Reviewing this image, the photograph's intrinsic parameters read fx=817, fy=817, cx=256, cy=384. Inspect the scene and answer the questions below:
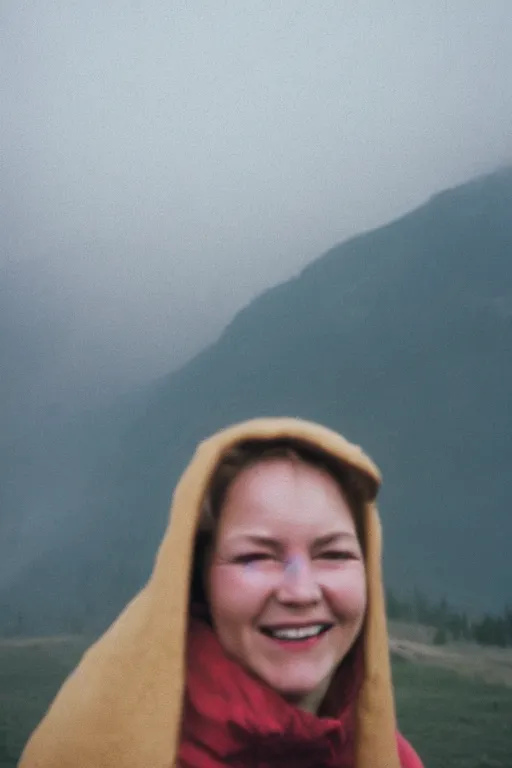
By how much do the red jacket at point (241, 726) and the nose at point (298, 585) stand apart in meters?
0.09

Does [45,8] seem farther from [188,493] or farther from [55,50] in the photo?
[188,493]

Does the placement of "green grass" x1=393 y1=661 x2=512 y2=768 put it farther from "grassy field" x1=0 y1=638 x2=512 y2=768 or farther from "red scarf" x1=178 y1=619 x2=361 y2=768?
"red scarf" x1=178 y1=619 x2=361 y2=768

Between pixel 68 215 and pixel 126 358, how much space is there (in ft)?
1.10

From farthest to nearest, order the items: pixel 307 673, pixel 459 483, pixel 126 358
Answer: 1. pixel 126 358
2. pixel 459 483
3. pixel 307 673

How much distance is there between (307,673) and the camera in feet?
2.66

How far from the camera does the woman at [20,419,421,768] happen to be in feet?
2.56

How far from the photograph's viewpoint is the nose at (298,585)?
791 millimetres

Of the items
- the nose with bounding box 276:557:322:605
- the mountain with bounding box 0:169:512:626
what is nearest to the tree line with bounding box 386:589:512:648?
the mountain with bounding box 0:169:512:626

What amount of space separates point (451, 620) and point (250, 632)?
3.03ft

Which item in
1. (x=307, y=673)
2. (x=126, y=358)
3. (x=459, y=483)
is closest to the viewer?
(x=307, y=673)

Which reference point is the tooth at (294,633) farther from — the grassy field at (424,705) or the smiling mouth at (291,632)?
the grassy field at (424,705)

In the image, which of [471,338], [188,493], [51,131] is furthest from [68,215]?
[188,493]

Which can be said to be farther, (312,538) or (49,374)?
(49,374)

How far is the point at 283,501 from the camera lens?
83cm
